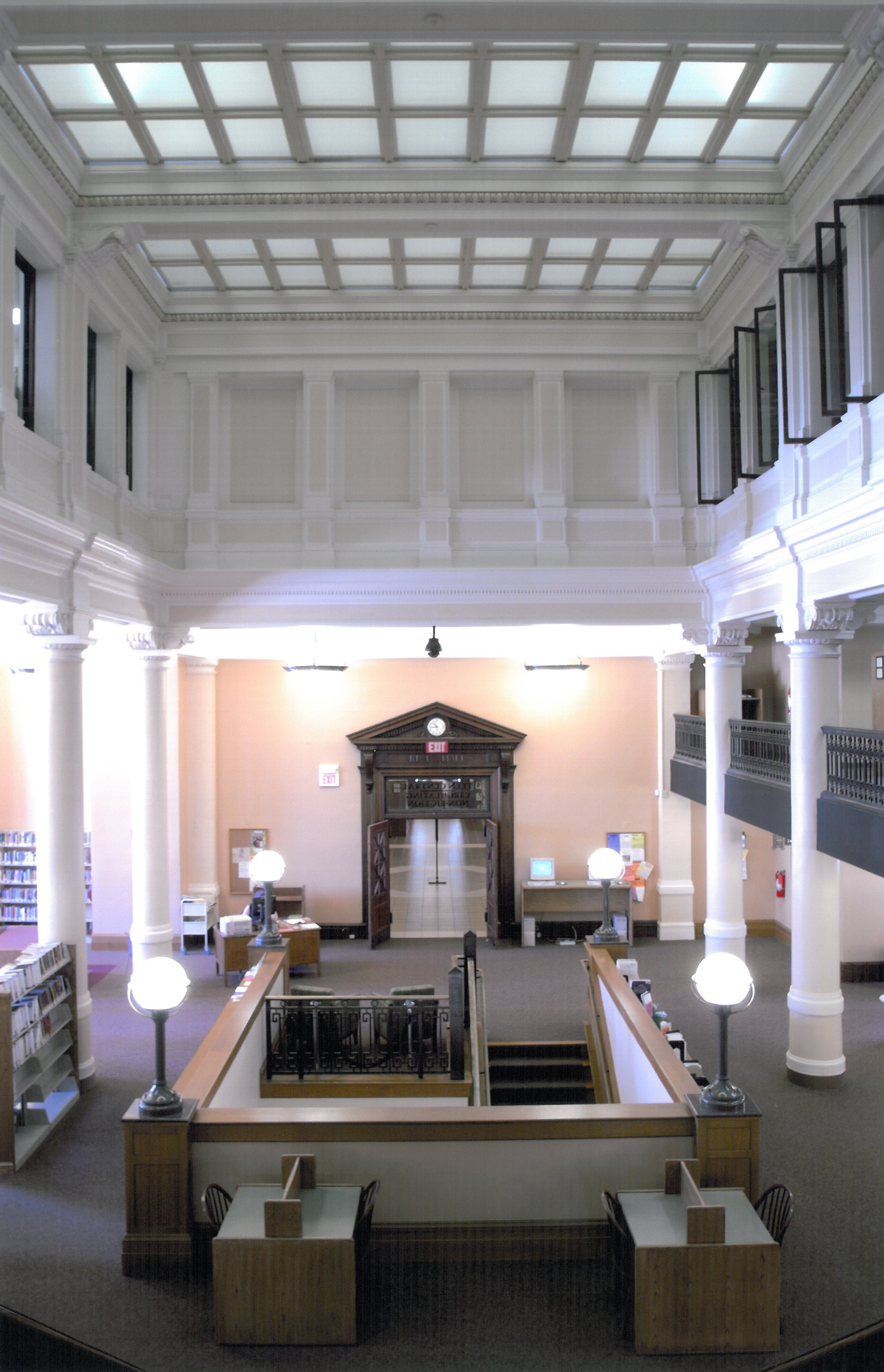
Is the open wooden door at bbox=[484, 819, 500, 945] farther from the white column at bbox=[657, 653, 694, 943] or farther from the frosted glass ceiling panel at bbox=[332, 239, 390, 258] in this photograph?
the frosted glass ceiling panel at bbox=[332, 239, 390, 258]

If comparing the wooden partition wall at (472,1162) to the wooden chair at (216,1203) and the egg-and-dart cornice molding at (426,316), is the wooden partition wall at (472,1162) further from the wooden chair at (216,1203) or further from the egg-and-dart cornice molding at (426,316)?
the egg-and-dart cornice molding at (426,316)

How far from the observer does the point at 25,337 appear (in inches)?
323

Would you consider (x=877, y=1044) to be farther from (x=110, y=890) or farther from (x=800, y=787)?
(x=110, y=890)

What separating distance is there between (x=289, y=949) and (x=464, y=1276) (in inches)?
286

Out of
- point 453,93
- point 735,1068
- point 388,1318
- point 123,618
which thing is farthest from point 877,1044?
point 453,93

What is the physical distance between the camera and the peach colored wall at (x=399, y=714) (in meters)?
15.5

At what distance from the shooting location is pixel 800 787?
8766 mm

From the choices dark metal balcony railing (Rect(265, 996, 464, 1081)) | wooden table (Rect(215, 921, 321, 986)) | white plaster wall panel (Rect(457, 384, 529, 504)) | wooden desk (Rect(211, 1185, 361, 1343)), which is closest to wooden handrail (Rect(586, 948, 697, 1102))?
dark metal balcony railing (Rect(265, 996, 464, 1081))

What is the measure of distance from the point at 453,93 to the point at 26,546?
487cm

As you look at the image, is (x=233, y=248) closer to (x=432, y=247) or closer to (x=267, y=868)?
(x=432, y=247)

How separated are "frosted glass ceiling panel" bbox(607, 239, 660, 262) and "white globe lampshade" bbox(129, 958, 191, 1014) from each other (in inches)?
314

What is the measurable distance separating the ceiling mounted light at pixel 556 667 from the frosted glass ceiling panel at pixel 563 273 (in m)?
5.62

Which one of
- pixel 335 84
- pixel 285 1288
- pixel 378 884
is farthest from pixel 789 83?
pixel 378 884

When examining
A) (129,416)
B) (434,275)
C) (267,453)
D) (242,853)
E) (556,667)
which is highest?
(434,275)
